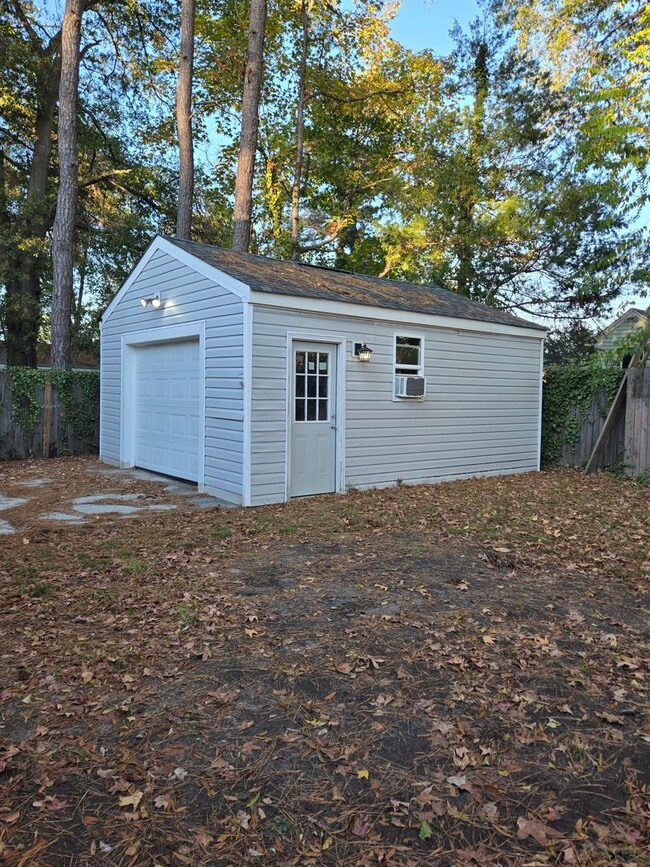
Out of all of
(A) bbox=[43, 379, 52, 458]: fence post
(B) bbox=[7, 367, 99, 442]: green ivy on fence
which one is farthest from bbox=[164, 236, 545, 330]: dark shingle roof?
(A) bbox=[43, 379, 52, 458]: fence post

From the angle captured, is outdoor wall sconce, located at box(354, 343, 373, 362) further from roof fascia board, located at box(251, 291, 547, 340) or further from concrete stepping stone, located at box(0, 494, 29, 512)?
concrete stepping stone, located at box(0, 494, 29, 512)

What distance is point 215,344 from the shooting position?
782cm

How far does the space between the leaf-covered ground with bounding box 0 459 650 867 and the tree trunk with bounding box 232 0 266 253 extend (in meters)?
10.3

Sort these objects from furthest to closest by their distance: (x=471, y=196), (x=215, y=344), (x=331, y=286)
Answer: (x=471, y=196), (x=331, y=286), (x=215, y=344)

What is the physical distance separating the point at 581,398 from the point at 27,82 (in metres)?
16.6

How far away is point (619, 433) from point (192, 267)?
25.8ft

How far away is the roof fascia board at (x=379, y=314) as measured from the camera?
292 inches

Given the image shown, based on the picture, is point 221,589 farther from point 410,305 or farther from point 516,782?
point 410,305

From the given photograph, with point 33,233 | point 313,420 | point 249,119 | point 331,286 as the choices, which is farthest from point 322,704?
point 33,233

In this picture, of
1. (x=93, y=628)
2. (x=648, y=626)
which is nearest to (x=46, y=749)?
(x=93, y=628)

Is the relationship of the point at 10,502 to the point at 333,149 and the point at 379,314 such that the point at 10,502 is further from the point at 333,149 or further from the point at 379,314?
the point at 333,149

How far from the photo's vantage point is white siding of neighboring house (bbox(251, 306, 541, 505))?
24.3ft

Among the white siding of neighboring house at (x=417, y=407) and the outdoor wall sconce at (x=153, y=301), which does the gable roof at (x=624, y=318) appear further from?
the outdoor wall sconce at (x=153, y=301)

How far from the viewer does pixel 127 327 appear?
10.3m
